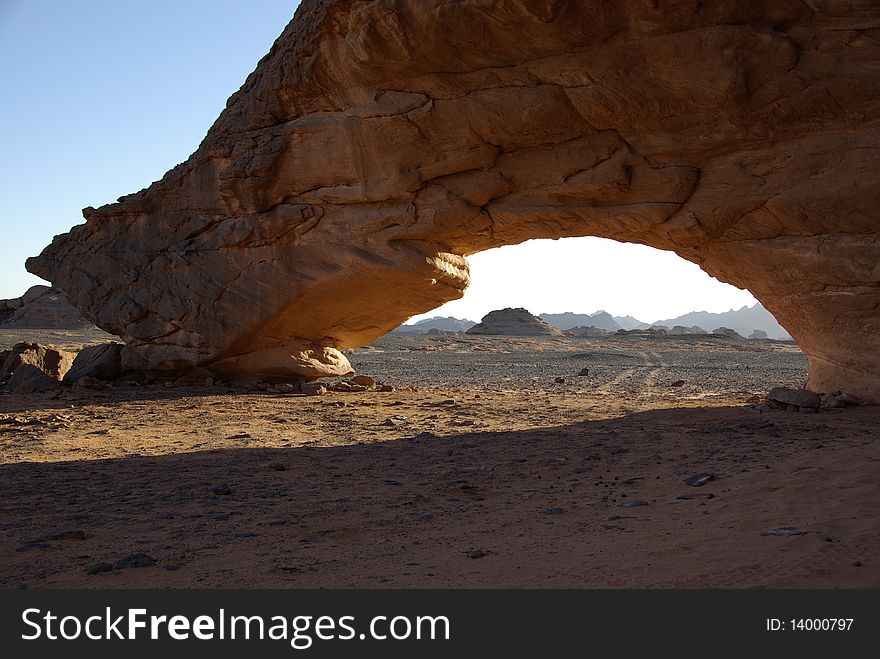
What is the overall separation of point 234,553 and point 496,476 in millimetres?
2882

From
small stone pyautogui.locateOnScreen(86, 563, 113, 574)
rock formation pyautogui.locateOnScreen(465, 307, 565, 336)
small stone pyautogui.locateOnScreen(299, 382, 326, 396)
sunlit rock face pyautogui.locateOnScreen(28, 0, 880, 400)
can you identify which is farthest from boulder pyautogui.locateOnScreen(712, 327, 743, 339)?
small stone pyautogui.locateOnScreen(86, 563, 113, 574)

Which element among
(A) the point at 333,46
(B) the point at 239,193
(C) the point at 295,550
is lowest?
(C) the point at 295,550

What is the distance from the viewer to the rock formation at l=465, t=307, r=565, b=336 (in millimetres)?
55631

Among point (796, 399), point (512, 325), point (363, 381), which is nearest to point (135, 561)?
point (796, 399)

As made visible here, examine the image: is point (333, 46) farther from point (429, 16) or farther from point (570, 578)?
point (570, 578)

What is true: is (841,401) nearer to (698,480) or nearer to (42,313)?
(698,480)

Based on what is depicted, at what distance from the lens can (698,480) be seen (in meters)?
5.72

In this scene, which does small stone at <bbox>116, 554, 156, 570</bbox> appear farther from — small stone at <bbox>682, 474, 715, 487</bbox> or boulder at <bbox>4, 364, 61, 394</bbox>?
boulder at <bbox>4, 364, 61, 394</bbox>

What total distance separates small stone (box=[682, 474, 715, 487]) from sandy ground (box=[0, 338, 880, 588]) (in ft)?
0.35

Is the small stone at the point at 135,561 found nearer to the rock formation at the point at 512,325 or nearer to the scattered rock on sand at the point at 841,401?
the scattered rock on sand at the point at 841,401

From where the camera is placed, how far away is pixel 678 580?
332cm

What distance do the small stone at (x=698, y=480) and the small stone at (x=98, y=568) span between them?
14.0 feet

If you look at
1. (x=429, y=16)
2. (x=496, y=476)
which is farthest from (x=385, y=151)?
(x=496, y=476)

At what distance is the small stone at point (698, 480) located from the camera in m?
5.66
